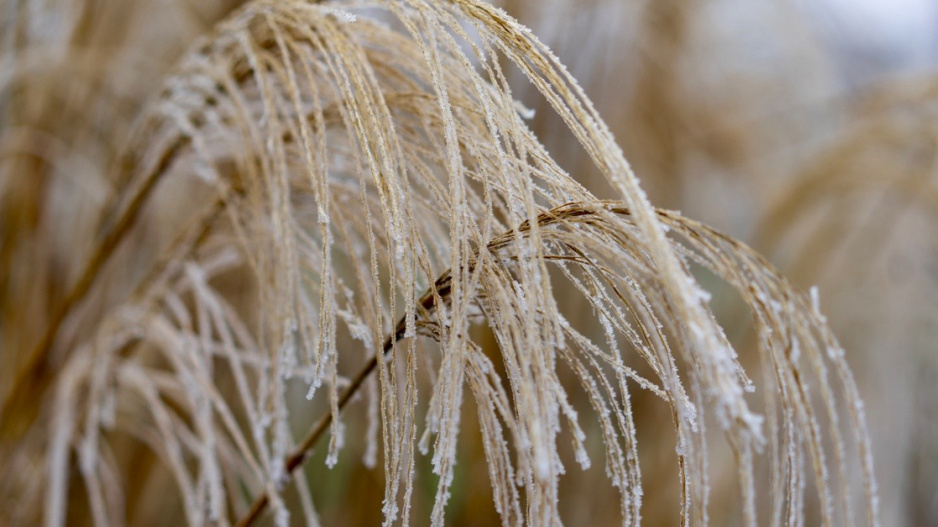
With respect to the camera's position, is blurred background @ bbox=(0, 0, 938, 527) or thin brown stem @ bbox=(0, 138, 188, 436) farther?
blurred background @ bbox=(0, 0, 938, 527)

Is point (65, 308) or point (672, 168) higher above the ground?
point (672, 168)

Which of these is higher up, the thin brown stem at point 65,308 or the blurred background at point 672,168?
the blurred background at point 672,168

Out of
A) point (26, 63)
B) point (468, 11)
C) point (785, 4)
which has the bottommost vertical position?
point (468, 11)

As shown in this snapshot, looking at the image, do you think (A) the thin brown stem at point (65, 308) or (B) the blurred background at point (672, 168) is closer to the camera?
(A) the thin brown stem at point (65, 308)

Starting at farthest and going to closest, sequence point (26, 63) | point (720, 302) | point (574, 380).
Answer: point (720, 302) < point (574, 380) < point (26, 63)

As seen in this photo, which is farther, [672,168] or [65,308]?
[672,168]

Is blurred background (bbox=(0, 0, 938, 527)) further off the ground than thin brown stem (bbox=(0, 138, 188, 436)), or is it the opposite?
blurred background (bbox=(0, 0, 938, 527))

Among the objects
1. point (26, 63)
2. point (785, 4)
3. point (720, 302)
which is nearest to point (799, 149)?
point (785, 4)

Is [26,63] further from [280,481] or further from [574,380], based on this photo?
[574,380]
